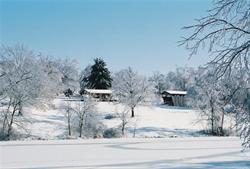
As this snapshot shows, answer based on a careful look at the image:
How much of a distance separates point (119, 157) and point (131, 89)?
4185 cm

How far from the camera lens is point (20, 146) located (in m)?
17.4

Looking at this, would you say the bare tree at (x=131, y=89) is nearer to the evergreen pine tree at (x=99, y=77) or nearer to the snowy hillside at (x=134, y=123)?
the snowy hillside at (x=134, y=123)

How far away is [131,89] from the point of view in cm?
5631

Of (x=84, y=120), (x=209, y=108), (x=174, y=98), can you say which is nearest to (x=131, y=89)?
(x=209, y=108)

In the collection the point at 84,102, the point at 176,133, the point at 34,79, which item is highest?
the point at 34,79

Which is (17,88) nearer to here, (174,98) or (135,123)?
(135,123)

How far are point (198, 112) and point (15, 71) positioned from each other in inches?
892

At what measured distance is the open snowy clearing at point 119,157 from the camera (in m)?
12.7

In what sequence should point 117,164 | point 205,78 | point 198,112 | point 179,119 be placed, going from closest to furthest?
point 205,78 → point 117,164 → point 198,112 → point 179,119

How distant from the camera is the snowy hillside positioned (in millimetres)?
37906

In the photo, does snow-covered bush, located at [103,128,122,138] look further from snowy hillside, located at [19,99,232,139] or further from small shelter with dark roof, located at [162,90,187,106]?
small shelter with dark roof, located at [162,90,187,106]

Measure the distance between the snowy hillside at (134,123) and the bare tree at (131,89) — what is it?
63.1 inches

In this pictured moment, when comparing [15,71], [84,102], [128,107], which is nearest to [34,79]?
[15,71]

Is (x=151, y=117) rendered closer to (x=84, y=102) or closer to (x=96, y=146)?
(x=84, y=102)
